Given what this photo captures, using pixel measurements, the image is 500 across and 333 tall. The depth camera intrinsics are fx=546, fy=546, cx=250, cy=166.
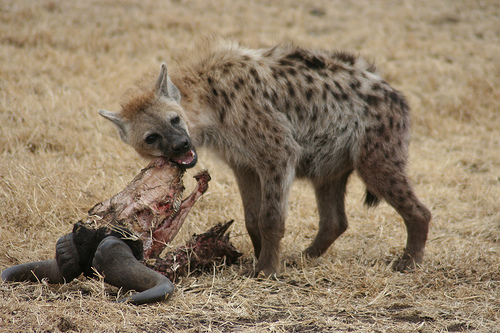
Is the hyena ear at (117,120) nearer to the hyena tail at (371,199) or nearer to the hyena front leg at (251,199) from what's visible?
the hyena front leg at (251,199)

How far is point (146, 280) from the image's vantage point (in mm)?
2539

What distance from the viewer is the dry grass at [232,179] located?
100 inches

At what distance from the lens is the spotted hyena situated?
3.23 m

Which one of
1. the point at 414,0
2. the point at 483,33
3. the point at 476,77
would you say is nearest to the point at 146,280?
the point at 476,77

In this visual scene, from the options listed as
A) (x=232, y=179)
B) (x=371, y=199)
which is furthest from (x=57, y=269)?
(x=232, y=179)

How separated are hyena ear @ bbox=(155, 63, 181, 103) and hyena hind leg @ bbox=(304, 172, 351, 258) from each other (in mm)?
1102

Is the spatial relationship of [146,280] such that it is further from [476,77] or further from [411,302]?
[476,77]

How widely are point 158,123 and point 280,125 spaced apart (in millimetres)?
732

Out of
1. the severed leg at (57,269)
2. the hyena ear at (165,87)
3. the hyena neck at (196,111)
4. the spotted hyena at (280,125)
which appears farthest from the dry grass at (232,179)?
the hyena ear at (165,87)

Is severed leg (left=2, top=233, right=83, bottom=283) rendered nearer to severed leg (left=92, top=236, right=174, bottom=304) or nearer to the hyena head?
severed leg (left=92, top=236, right=174, bottom=304)

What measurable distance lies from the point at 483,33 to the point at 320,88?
22.6 ft

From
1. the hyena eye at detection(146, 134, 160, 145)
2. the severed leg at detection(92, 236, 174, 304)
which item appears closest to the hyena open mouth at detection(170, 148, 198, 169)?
the hyena eye at detection(146, 134, 160, 145)

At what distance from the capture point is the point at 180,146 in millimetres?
2938

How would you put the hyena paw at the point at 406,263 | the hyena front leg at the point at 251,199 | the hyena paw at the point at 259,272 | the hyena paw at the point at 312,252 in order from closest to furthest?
the hyena paw at the point at 259,272, the hyena paw at the point at 406,263, the hyena front leg at the point at 251,199, the hyena paw at the point at 312,252
